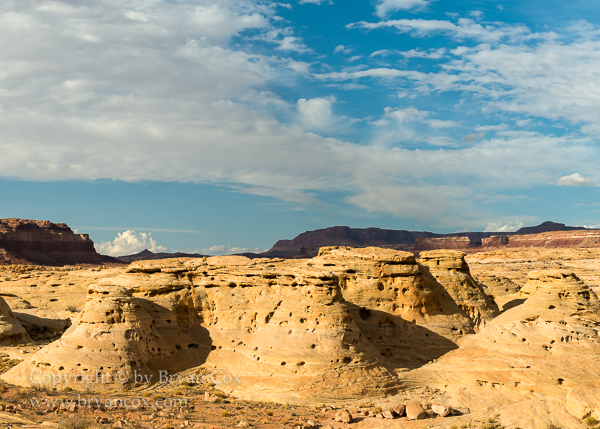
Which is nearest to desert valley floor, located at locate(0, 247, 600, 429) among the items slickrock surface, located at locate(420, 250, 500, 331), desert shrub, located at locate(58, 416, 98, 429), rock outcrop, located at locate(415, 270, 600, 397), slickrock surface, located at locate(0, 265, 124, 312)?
rock outcrop, located at locate(415, 270, 600, 397)

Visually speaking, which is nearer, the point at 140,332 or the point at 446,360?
the point at 140,332

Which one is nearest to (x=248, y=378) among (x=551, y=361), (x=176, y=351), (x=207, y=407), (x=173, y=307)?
(x=207, y=407)

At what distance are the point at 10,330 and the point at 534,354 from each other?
3369cm

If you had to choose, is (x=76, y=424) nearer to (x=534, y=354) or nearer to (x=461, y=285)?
(x=534, y=354)

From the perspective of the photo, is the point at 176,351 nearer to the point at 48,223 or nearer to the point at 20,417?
the point at 20,417

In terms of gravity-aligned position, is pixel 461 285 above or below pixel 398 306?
above

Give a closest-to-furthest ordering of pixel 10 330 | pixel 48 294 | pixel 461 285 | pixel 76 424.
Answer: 1. pixel 76 424
2. pixel 10 330
3. pixel 461 285
4. pixel 48 294

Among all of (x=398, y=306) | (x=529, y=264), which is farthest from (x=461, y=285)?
(x=529, y=264)

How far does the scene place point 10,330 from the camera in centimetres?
3027

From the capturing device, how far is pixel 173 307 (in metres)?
25.9

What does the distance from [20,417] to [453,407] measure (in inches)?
682

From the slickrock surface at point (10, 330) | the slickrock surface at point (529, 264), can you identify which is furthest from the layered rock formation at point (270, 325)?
the slickrock surface at point (529, 264)

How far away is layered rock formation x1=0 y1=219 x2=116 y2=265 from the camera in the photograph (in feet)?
414

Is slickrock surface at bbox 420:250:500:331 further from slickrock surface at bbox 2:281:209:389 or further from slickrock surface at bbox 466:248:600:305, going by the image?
slickrock surface at bbox 466:248:600:305
